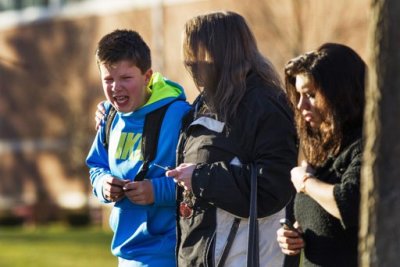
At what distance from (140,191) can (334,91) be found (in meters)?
1.30

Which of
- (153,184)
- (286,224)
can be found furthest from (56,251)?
(286,224)

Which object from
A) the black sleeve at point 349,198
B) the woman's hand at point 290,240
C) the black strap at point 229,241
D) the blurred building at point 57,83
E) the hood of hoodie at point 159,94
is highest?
the hood of hoodie at point 159,94

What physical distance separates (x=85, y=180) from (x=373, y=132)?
→ 3726cm

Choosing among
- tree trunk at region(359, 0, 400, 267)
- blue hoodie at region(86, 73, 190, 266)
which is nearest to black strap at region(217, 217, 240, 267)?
blue hoodie at region(86, 73, 190, 266)

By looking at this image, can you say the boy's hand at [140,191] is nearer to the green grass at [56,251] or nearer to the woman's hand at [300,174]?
the woman's hand at [300,174]

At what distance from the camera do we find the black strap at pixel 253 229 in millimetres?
5266

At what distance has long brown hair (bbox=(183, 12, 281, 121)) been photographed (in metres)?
5.41

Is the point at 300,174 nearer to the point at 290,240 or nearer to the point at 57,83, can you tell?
the point at 290,240

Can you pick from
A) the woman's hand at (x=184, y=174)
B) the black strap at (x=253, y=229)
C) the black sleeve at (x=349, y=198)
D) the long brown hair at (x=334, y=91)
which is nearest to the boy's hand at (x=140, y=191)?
the woman's hand at (x=184, y=174)

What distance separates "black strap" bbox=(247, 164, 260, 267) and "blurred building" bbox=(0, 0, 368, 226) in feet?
80.8

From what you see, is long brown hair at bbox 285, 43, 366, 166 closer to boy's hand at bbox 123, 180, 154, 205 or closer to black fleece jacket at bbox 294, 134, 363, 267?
black fleece jacket at bbox 294, 134, 363, 267

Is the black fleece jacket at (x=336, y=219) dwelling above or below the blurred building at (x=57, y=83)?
above

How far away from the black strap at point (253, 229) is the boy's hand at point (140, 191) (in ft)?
2.22

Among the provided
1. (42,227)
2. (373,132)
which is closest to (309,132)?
(373,132)
